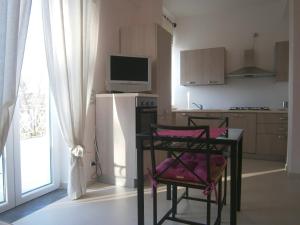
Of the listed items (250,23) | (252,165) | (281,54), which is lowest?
(252,165)

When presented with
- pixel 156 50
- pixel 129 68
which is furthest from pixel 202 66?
pixel 129 68

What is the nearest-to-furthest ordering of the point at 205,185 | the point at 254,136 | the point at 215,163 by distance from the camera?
the point at 205,185, the point at 215,163, the point at 254,136

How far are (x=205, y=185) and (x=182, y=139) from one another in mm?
362

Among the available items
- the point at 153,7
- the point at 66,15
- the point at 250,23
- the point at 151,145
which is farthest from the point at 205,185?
the point at 250,23

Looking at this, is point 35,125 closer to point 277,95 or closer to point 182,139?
point 182,139

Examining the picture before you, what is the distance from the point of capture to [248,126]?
4.45 metres

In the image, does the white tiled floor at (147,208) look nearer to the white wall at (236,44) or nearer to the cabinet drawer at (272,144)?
the cabinet drawer at (272,144)

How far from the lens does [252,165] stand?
13.2 ft

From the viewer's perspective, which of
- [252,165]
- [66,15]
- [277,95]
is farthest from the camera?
[277,95]

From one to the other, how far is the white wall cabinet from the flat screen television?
16 cm

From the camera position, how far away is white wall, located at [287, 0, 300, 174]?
333cm

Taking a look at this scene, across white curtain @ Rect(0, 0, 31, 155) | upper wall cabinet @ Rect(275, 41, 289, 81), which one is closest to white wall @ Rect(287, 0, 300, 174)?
upper wall cabinet @ Rect(275, 41, 289, 81)

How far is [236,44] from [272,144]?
2116 millimetres

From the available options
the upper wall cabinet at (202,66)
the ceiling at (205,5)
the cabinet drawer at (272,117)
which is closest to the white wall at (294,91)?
the cabinet drawer at (272,117)
